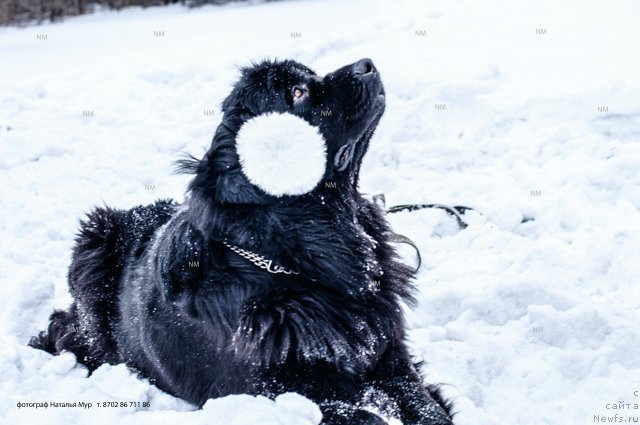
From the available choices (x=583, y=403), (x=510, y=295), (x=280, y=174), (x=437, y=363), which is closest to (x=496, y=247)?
(x=510, y=295)

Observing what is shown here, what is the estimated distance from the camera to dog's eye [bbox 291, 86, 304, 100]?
10.2 feet

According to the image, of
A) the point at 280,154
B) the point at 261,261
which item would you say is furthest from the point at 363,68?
the point at 261,261

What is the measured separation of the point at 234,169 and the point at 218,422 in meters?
1.00

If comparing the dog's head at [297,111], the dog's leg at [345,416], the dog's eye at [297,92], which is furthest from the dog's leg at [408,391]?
the dog's eye at [297,92]

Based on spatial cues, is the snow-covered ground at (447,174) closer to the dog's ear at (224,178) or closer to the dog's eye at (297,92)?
the dog's ear at (224,178)

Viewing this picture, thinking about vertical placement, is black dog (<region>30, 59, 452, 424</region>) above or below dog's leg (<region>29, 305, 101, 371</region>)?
above

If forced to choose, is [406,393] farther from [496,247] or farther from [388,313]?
[496,247]

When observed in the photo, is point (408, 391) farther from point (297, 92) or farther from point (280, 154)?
point (297, 92)

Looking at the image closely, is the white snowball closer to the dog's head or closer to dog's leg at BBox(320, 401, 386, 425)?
the dog's head

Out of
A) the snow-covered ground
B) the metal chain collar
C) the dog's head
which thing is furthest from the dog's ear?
the snow-covered ground

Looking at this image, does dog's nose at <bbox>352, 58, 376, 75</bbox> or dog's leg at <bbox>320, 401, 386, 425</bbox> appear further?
dog's nose at <bbox>352, 58, 376, 75</bbox>

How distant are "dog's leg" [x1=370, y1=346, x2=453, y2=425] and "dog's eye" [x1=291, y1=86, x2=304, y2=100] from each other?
3.91 ft

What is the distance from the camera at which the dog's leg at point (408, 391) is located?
3096 millimetres

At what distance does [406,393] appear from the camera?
3.19 metres
